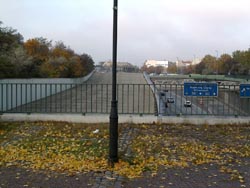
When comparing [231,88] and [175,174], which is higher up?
[231,88]

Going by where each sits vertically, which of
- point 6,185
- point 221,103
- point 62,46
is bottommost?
point 6,185

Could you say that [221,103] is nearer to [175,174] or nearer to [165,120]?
[165,120]

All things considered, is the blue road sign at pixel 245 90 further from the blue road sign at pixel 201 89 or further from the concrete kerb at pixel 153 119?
the blue road sign at pixel 201 89

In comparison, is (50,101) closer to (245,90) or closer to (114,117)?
(245,90)

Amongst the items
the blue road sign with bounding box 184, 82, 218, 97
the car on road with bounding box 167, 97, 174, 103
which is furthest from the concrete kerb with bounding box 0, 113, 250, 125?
the car on road with bounding box 167, 97, 174, 103

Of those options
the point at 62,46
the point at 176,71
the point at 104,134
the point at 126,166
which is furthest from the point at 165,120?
the point at 176,71

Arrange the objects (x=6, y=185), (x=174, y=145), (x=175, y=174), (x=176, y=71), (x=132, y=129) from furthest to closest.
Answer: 1. (x=176, y=71)
2. (x=132, y=129)
3. (x=174, y=145)
4. (x=175, y=174)
5. (x=6, y=185)

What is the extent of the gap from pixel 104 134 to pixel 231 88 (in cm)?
598

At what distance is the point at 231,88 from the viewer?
13.7 meters

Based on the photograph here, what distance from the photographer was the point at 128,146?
29.1ft

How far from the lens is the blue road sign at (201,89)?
40.3ft

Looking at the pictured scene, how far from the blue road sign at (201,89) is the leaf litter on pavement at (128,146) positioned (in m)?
1.17

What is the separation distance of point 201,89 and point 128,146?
15.0 ft

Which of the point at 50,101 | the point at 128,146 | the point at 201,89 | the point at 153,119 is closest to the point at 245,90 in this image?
the point at 201,89
